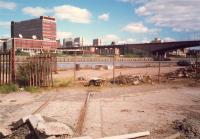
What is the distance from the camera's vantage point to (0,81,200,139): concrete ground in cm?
1038

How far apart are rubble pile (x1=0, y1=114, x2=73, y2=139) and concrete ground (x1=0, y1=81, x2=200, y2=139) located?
995 mm

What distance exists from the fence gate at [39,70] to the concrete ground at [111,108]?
133 centimetres

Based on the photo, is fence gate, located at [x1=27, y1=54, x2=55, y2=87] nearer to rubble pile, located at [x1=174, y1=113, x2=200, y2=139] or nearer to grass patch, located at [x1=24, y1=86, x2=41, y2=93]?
grass patch, located at [x1=24, y1=86, x2=41, y2=93]

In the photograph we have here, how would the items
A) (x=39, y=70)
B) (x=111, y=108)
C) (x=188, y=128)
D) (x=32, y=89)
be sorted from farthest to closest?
1. (x=39, y=70)
2. (x=32, y=89)
3. (x=111, y=108)
4. (x=188, y=128)

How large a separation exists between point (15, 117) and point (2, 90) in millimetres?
7246

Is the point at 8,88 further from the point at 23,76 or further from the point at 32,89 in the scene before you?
the point at 23,76

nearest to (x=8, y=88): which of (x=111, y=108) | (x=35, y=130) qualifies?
(x=111, y=108)

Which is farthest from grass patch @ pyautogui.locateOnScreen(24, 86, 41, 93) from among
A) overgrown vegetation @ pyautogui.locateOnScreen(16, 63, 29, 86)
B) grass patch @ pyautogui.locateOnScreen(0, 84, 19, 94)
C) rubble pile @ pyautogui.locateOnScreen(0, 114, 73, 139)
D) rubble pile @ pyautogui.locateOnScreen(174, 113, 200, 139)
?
rubble pile @ pyautogui.locateOnScreen(174, 113, 200, 139)

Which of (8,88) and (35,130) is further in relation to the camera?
(8,88)

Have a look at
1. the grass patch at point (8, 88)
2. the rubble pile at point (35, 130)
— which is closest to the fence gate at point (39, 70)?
the grass patch at point (8, 88)

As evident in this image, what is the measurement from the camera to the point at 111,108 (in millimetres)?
13664

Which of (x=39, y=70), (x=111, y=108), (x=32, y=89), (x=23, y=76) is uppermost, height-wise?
(x=39, y=70)

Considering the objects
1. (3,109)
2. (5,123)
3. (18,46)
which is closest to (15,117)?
(5,123)

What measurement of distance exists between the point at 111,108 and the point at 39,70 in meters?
8.24
